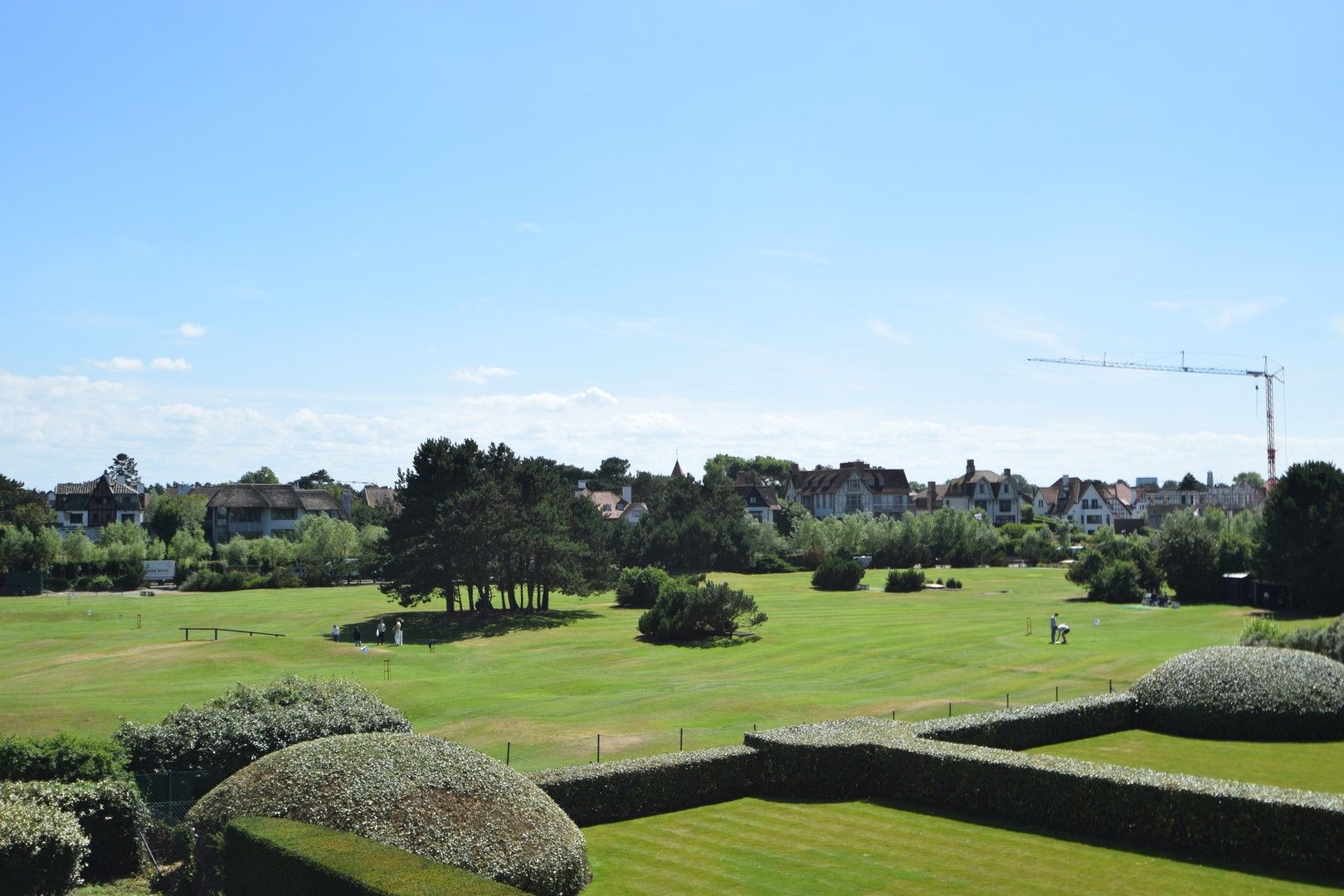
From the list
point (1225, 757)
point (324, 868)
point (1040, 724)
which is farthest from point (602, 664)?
point (324, 868)

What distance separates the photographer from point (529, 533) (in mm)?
76375

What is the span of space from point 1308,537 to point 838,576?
37.5m

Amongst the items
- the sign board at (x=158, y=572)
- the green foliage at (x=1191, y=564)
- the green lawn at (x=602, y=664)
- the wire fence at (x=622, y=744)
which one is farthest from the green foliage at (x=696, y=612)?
the sign board at (x=158, y=572)

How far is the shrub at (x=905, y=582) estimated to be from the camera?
96.5 metres

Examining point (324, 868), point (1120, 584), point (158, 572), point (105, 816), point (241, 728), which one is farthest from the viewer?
point (158, 572)

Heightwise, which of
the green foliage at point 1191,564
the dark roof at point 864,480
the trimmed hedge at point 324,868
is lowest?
the trimmed hedge at point 324,868

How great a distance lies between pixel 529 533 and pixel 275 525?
79.5 meters

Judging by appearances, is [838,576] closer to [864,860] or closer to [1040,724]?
[1040,724]

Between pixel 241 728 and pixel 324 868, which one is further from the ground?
pixel 241 728

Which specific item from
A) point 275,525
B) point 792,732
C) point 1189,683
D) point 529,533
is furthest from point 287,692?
point 275,525

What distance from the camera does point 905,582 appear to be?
Answer: 96.4 m

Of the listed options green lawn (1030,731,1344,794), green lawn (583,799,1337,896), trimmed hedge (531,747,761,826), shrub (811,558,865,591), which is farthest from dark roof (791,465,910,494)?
green lawn (583,799,1337,896)

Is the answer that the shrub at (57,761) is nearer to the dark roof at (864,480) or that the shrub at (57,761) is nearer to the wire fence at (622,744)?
the wire fence at (622,744)

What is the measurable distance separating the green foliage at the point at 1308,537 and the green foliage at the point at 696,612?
37.4 m
